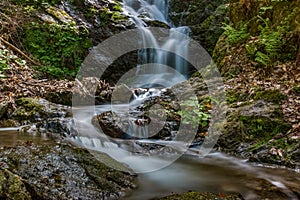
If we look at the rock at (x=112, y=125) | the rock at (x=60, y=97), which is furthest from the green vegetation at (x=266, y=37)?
the rock at (x=60, y=97)

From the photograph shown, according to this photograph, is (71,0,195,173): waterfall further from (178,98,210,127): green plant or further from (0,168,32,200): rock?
(0,168,32,200): rock

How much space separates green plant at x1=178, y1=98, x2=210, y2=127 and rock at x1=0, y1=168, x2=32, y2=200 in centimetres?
329

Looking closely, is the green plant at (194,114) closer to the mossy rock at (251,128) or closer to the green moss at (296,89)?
the mossy rock at (251,128)

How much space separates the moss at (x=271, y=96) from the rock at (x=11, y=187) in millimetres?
4011

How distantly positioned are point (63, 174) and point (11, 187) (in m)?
0.54

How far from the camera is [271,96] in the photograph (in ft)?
16.8

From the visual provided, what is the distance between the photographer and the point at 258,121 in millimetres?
4777

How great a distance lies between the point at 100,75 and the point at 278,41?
6231 millimetres

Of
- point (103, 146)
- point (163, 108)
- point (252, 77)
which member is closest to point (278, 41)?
point (252, 77)

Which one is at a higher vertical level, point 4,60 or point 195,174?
point 4,60

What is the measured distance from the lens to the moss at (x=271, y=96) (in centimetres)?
503

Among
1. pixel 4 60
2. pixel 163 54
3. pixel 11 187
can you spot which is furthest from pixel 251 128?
pixel 163 54

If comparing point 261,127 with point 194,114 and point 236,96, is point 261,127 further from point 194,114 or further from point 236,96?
point 194,114

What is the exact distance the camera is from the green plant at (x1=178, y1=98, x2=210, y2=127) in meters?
5.32
